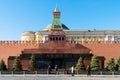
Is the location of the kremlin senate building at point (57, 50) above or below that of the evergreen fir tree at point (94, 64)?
above

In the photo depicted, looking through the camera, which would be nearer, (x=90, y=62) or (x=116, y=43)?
(x=90, y=62)

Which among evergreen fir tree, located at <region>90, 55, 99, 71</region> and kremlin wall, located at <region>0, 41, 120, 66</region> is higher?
kremlin wall, located at <region>0, 41, 120, 66</region>

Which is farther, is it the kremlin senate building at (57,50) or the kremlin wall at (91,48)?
the kremlin wall at (91,48)

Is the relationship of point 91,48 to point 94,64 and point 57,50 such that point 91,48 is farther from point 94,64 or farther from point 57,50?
point 94,64

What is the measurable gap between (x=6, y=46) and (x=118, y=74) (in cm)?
3062

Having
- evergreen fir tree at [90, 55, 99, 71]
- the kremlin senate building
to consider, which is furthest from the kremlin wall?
evergreen fir tree at [90, 55, 99, 71]

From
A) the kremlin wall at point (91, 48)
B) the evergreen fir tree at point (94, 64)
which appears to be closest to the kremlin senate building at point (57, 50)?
the kremlin wall at point (91, 48)

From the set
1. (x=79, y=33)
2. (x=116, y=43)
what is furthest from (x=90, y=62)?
(x=79, y=33)

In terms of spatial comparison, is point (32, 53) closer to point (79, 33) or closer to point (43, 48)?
point (43, 48)

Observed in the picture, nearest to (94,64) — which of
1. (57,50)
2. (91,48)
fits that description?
(57,50)

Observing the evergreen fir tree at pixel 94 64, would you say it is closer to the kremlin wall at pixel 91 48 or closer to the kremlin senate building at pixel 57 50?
the kremlin senate building at pixel 57 50

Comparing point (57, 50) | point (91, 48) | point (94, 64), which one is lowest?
point (94, 64)

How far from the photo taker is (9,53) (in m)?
61.9

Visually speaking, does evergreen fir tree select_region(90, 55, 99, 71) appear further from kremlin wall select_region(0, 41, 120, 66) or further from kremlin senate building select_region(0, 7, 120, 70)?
kremlin wall select_region(0, 41, 120, 66)
